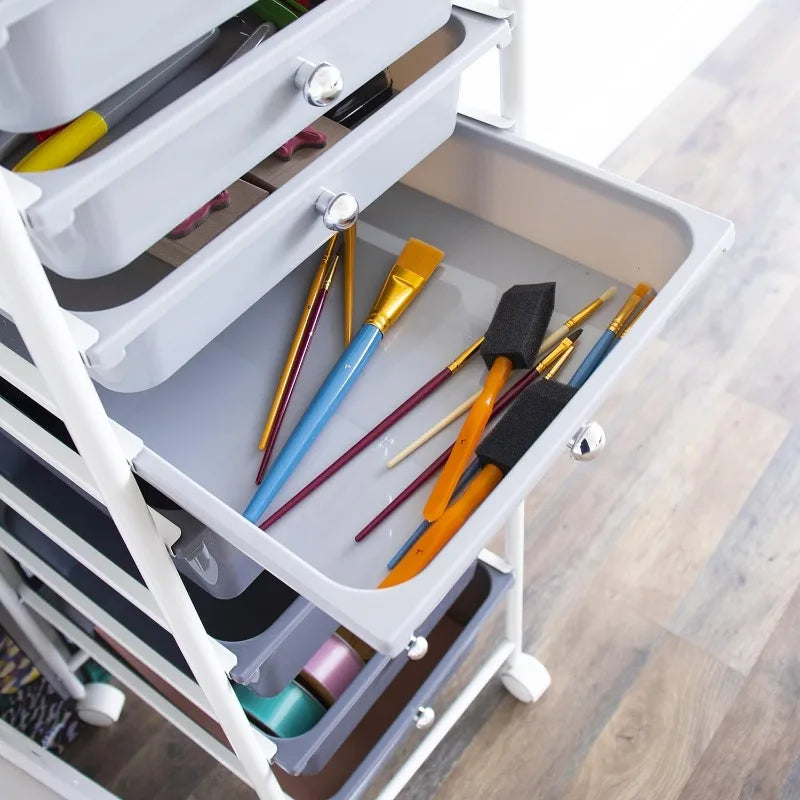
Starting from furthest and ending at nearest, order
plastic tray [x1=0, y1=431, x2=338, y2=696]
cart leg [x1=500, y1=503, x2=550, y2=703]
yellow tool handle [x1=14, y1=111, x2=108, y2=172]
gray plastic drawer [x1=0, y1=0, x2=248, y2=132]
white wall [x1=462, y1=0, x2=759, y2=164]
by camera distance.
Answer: white wall [x1=462, y1=0, x2=759, y2=164] < cart leg [x1=500, y1=503, x2=550, y2=703] < plastic tray [x1=0, y1=431, x2=338, y2=696] < yellow tool handle [x1=14, y1=111, x2=108, y2=172] < gray plastic drawer [x1=0, y1=0, x2=248, y2=132]

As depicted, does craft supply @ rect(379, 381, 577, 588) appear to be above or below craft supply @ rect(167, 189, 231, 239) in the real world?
below

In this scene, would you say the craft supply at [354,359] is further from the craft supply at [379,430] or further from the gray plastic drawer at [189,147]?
the gray plastic drawer at [189,147]

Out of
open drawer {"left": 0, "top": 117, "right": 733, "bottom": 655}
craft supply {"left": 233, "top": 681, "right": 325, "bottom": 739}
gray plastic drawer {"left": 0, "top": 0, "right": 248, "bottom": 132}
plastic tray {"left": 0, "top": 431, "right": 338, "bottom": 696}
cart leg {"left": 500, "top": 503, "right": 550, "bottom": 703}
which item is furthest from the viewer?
cart leg {"left": 500, "top": 503, "right": 550, "bottom": 703}

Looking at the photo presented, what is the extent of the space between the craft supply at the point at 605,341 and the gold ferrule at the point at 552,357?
0.06ft

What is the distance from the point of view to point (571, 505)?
4.40ft

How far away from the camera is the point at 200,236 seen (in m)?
0.57

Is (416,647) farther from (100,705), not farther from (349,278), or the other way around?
(100,705)

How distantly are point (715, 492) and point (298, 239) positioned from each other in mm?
947

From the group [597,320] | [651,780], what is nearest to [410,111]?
[597,320]

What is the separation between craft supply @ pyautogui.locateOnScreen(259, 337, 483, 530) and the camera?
61cm

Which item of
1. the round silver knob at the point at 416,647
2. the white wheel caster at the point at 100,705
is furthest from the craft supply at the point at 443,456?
the white wheel caster at the point at 100,705

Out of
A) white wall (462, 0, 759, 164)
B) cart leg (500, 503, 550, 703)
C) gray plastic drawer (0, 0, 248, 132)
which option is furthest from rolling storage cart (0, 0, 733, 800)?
white wall (462, 0, 759, 164)

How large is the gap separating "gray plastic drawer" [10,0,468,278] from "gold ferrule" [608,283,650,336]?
0.23m

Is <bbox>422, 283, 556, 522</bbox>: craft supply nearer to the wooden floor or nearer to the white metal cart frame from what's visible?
the white metal cart frame
